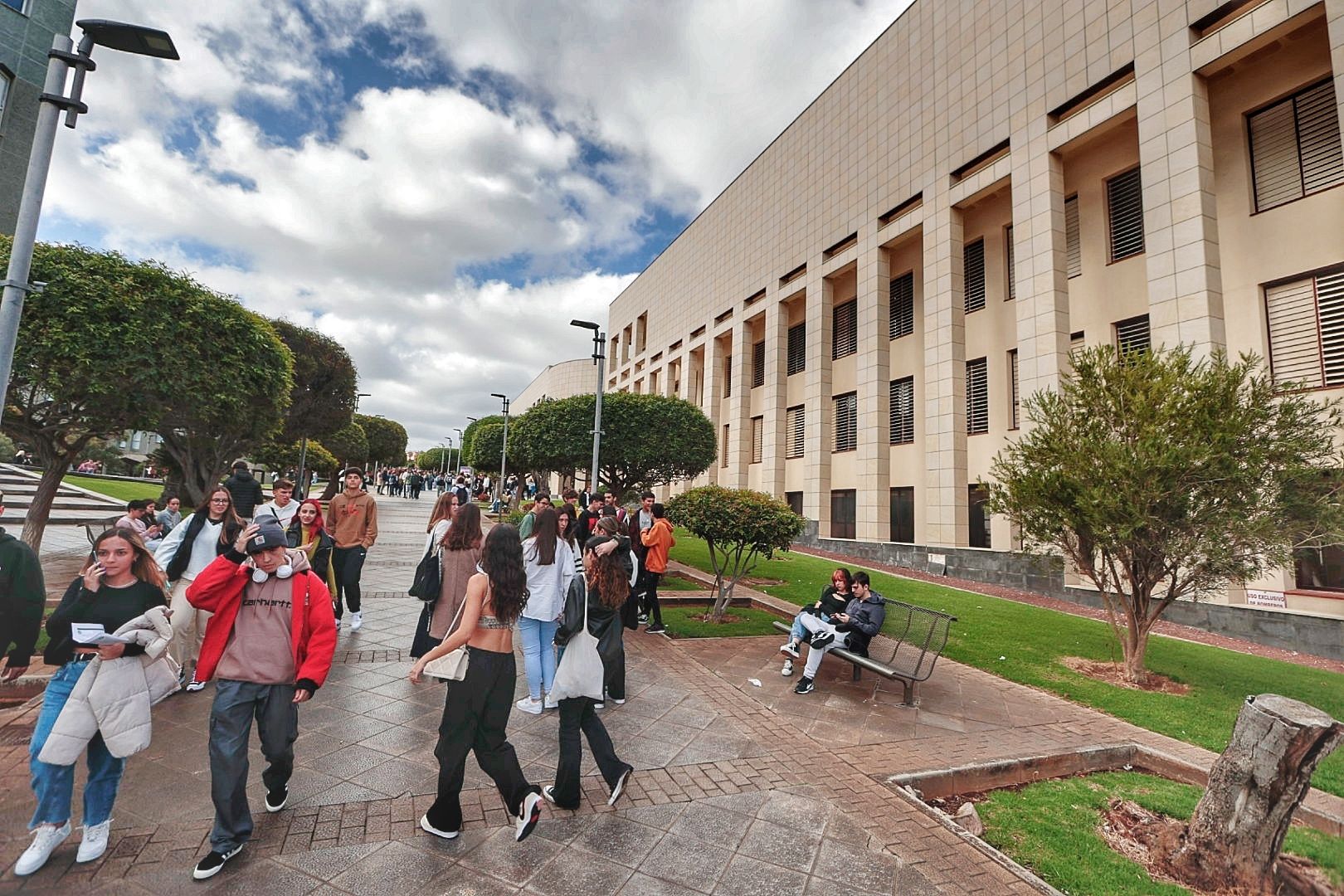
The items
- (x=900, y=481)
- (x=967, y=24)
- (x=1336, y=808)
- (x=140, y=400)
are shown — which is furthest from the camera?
(x=900, y=481)

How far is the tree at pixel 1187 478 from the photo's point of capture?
687 centimetres

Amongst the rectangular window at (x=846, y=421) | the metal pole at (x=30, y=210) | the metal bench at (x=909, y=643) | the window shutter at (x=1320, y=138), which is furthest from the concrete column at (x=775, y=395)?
the metal pole at (x=30, y=210)

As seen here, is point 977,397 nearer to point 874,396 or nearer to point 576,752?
point 874,396

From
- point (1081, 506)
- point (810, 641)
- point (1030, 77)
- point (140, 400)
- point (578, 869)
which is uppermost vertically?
point (1030, 77)

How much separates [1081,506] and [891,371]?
15590 millimetres

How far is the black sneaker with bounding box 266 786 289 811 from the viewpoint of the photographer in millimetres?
3469

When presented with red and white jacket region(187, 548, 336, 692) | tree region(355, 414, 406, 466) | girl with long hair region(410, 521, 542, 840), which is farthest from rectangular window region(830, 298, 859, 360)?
tree region(355, 414, 406, 466)

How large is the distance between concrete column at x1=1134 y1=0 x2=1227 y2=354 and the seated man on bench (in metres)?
10.6

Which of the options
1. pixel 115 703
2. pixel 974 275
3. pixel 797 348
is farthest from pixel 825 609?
pixel 797 348

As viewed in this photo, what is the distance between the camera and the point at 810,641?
6.74 m

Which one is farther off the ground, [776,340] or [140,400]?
[776,340]

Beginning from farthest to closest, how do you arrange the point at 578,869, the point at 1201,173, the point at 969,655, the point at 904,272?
1. the point at 904,272
2. the point at 1201,173
3. the point at 969,655
4. the point at 578,869

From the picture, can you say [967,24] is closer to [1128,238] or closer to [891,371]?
[1128,238]

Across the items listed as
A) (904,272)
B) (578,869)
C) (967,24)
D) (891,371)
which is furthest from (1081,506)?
(967,24)
